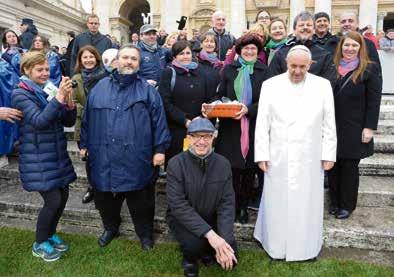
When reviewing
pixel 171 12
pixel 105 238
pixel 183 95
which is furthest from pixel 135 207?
pixel 171 12

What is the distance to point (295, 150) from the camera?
11.9ft

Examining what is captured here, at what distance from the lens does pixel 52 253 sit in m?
4.01

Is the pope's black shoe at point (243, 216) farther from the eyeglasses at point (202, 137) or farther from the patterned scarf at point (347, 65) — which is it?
the patterned scarf at point (347, 65)

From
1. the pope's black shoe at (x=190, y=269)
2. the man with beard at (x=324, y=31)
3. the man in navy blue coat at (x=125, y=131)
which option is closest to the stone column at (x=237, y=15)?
the man with beard at (x=324, y=31)

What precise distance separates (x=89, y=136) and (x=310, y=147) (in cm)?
227

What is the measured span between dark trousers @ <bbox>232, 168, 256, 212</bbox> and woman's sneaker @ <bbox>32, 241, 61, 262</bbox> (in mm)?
2086

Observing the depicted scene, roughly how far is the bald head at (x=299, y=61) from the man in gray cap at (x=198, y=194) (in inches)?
37.2

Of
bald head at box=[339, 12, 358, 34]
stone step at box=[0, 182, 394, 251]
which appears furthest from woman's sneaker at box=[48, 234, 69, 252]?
bald head at box=[339, 12, 358, 34]

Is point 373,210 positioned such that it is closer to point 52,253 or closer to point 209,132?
point 209,132

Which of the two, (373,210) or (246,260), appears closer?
(246,260)

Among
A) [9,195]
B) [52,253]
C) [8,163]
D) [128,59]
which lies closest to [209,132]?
[128,59]

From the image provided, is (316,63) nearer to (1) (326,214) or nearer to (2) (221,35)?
(1) (326,214)

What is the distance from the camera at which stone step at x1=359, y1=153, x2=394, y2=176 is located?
544cm

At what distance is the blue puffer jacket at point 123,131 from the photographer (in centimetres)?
381
